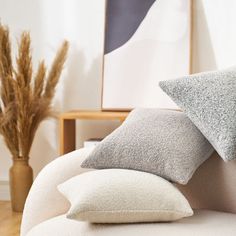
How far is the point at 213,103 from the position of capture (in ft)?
5.38

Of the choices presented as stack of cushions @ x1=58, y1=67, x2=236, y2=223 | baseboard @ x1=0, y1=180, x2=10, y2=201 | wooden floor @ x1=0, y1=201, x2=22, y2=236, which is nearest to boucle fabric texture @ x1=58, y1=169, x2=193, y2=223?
stack of cushions @ x1=58, y1=67, x2=236, y2=223

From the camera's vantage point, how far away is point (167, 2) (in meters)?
3.30

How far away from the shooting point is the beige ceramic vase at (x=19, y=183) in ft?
11.1

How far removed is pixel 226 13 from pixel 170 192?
2.02 m

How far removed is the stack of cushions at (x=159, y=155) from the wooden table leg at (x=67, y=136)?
142 centimetres

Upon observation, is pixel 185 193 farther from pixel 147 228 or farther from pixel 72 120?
pixel 72 120

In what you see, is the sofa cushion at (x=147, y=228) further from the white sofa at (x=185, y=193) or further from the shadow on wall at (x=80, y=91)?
the shadow on wall at (x=80, y=91)

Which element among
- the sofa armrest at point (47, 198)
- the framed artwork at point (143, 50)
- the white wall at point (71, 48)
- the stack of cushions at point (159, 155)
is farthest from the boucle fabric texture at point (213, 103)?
the white wall at point (71, 48)

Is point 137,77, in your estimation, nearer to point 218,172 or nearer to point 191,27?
point 191,27

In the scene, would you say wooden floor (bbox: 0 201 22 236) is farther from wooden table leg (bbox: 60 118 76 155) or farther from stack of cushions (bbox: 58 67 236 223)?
stack of cushions (bbox: 58 67 236 223)

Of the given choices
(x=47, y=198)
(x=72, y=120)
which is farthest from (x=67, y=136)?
(x=47, y=198)

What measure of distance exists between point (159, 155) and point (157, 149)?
0.02 meters

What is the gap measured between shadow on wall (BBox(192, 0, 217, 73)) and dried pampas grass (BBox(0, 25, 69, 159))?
804mm

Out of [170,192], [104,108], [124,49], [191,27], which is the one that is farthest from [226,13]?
[170,192]
